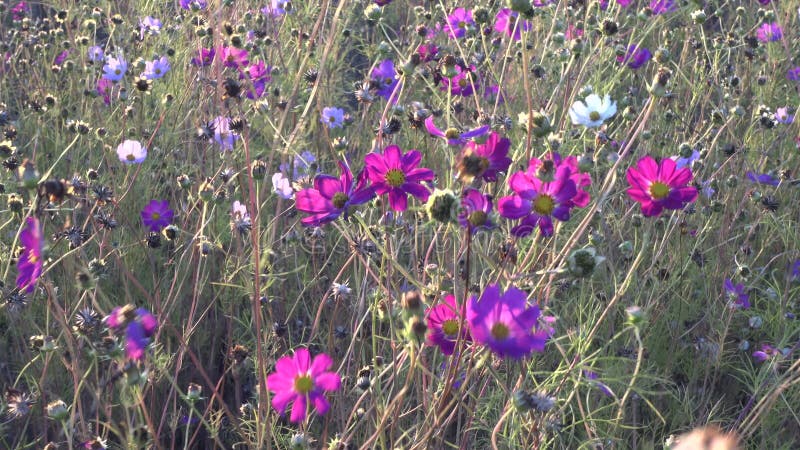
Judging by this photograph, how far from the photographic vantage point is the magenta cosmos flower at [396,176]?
106 cm

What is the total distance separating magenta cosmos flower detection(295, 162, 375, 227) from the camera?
108 cm

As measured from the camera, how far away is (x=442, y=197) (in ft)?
2.65

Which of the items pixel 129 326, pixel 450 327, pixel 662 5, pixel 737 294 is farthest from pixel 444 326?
pixel 662 5

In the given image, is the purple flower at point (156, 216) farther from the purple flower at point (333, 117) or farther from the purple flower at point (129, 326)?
the purple flower at point (129, 326)

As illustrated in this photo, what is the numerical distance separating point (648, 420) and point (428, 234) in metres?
0.66

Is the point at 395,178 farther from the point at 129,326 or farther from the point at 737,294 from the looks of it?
the point at 737,294

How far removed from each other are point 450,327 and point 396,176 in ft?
0.75

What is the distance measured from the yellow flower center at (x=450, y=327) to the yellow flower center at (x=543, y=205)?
0.60ft

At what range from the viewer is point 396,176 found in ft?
3.53

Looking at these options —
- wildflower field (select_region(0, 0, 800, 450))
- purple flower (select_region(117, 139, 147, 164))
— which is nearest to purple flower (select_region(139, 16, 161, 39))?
wildflower field (select_region(0, 0, 800, 450))

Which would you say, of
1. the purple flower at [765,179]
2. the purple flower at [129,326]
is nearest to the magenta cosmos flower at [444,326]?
the purple flower at [129,326]

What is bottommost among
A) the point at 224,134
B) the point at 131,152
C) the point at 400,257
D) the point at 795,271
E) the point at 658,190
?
the point at 400,257

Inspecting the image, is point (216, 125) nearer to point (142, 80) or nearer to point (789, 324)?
point (142, 80)

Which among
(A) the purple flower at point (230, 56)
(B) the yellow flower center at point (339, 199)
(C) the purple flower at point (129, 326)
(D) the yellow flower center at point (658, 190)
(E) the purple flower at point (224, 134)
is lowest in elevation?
(E) the purple flower at point (224, 134)
